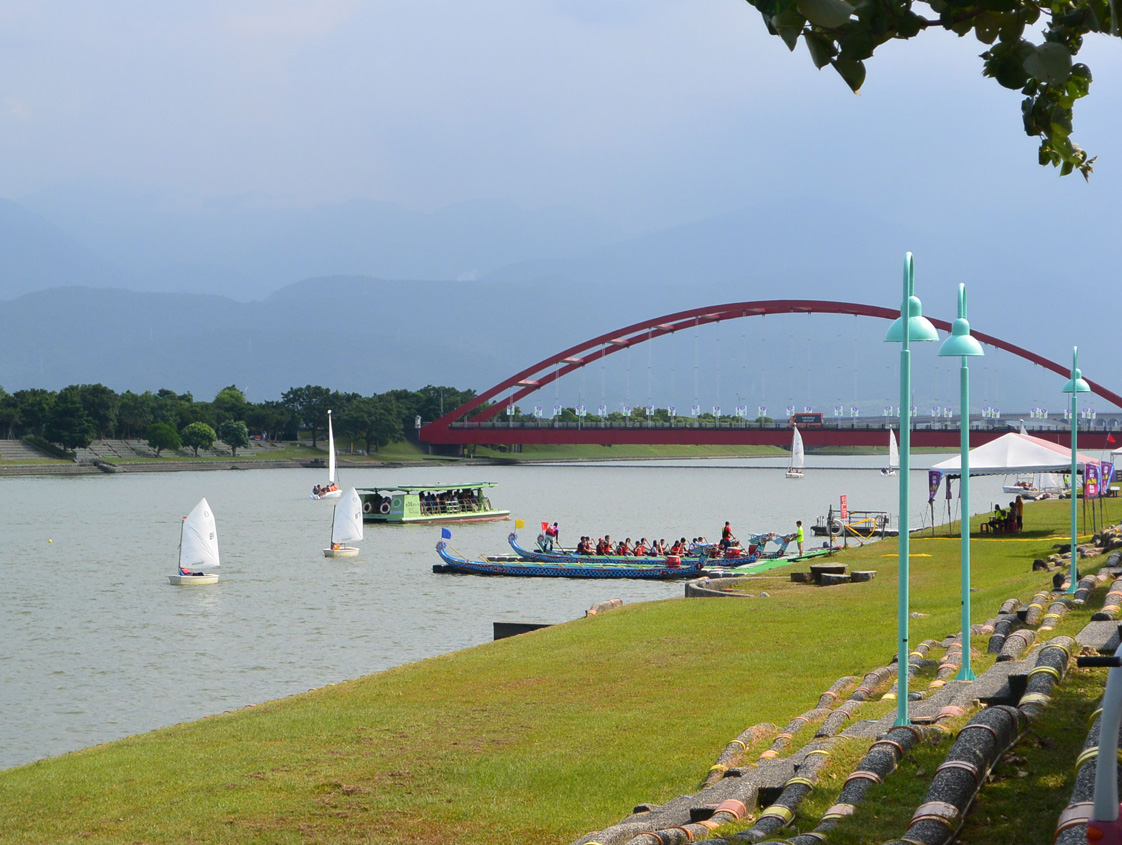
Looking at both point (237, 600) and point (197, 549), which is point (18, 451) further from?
point (237, 600)

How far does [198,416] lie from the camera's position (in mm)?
129625

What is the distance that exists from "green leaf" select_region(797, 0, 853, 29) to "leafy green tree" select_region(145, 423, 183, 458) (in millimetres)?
122221

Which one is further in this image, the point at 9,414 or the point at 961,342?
the point at 9,414

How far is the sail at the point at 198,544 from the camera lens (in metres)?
34.8

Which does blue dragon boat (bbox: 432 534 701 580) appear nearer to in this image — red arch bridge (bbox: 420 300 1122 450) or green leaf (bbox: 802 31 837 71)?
green leaf (bbox: 802 31 837 71)

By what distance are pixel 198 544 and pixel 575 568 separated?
11.5 metres

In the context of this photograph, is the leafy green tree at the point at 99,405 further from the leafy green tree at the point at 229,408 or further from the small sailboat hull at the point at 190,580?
the small sailboat hull at the point at 190,580

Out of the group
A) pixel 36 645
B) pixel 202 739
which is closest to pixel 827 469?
pixel 36 645

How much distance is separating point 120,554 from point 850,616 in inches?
1297

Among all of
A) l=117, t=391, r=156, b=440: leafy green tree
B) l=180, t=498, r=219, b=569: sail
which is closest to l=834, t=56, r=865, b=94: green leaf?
l=180, t=498, r=219, b=569: sail

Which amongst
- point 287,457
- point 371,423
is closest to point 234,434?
point 287,457

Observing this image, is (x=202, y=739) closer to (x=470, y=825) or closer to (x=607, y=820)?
(x=470, y=825)

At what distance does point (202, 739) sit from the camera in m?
13.1

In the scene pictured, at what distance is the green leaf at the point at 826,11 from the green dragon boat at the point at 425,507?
5181 cm
